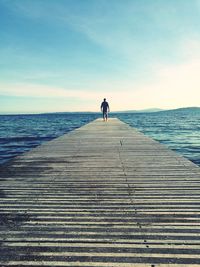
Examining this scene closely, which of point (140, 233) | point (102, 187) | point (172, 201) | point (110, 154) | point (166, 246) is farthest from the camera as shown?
point (110, 154)

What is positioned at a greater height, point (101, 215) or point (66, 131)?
point (101, 215)

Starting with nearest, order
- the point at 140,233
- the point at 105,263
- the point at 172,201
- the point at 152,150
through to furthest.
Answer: the point at 105,263 → the point at 140,233 → the point at 172,201 → the point at 152,150

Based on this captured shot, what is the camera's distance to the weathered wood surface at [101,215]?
3328 millimetres

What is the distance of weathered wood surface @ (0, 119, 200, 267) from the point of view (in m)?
3.33

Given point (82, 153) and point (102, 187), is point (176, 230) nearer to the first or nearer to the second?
point (102, 187)

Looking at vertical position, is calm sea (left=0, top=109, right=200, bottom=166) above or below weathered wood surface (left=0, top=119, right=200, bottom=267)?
below

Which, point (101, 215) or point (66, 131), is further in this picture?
point (66, 131)

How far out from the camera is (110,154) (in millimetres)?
9969

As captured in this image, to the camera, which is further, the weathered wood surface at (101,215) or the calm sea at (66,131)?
the calm sea at (66,131)

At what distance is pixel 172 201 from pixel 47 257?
2.41 metres

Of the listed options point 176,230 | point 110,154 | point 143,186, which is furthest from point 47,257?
point 110,154

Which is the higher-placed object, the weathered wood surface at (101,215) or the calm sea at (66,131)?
the weathered wood surface at (101,215)

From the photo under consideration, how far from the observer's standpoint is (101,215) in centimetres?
444

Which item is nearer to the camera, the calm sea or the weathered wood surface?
the weathered wood surface
